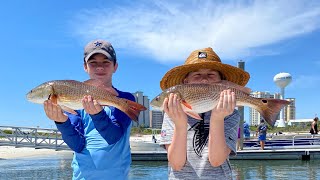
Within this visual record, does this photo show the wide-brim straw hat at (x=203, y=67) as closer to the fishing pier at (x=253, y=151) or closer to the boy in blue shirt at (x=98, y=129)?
the boy in blue shirt at (x=98, y=129)

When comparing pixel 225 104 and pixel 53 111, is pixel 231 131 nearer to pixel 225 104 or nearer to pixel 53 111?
pixel 225 104

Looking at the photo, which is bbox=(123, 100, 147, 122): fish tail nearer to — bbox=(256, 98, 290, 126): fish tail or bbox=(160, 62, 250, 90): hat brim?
bbox=(160, 62, 250, 90): hat brim

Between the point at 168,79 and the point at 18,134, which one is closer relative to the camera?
the point at 168,79

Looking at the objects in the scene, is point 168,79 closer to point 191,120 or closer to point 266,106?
point 191,120

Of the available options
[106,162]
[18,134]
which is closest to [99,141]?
[106,162]

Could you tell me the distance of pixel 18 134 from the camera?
20.9 m

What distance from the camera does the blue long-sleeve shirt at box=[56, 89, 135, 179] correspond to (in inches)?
118

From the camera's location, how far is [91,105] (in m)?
2.89

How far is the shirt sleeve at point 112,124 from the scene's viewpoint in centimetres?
295

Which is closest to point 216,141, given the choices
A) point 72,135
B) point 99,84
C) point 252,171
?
point 99,84

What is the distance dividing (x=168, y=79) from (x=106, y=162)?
0.94 meters

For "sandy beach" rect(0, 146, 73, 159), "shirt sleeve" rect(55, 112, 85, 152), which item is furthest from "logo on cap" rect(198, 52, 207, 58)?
"sandy beach" rect(0, 146, 73, 159)

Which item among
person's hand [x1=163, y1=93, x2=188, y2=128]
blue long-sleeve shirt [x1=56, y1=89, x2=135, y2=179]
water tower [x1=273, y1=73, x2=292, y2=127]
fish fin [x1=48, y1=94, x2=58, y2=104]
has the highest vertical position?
water tower [x1=273, y1=73, x2=292, y2=127]

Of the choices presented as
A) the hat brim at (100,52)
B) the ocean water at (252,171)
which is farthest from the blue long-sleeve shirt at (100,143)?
the ocean water at (252,171)
